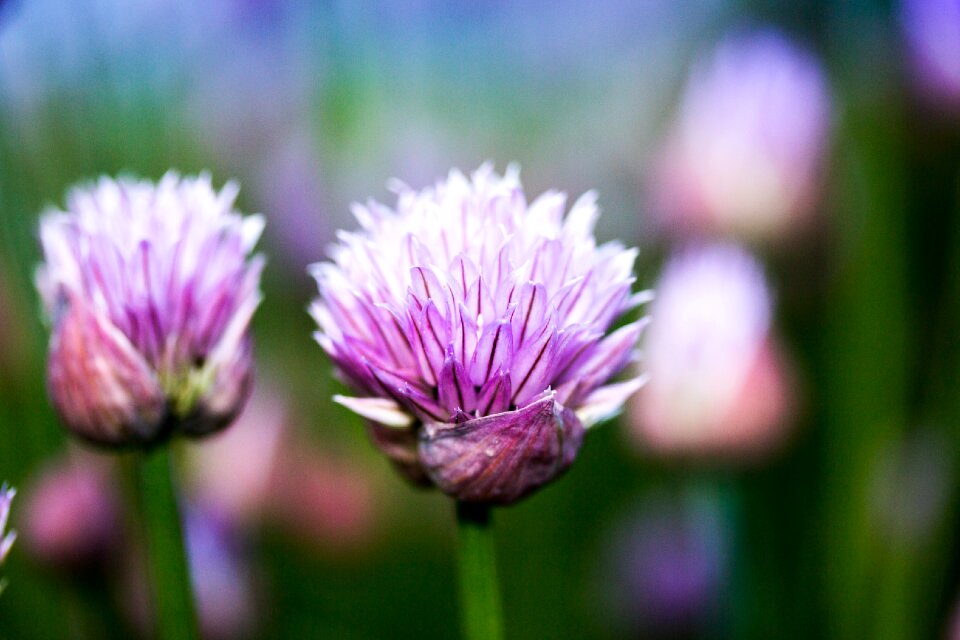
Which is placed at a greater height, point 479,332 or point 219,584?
point 479,332

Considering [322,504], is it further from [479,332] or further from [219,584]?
[479,332]

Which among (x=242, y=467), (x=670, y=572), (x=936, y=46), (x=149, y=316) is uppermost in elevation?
(x=936, y=46)

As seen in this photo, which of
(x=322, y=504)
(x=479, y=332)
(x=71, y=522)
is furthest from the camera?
(x=322, y=504)

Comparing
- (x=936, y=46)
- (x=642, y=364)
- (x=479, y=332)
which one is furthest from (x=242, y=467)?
(x=936, y=46)

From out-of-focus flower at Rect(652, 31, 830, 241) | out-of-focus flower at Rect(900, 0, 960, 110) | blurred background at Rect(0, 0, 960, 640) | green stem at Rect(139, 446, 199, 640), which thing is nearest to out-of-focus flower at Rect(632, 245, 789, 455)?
blurred background at Rect(0, 0, 960, 640)

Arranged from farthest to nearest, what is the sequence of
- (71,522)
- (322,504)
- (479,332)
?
(322,504), (71,522), (479,332)

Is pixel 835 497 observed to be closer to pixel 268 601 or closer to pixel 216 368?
pixel 268 601

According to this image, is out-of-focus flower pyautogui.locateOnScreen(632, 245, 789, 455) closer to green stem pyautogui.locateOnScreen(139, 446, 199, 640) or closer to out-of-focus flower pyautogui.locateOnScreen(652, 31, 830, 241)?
out-of-focus flower pyautogui.locateOnScreen(652, 31, 830, 241)
